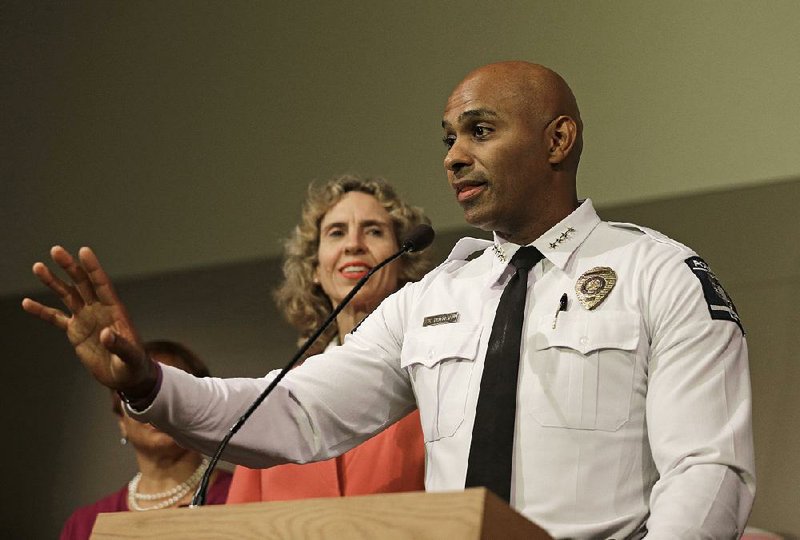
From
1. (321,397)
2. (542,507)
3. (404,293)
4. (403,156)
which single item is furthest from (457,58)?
(542,507)

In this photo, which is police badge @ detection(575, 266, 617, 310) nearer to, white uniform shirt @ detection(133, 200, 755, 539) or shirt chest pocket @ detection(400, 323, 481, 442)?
white uniform shirt @ detection(133, 200, 755, 539)

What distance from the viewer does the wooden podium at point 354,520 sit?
143 centimetres

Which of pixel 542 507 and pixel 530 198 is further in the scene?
pixel 530 198

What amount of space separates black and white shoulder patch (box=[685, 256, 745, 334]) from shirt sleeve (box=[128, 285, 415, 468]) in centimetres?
66

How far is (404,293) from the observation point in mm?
2518

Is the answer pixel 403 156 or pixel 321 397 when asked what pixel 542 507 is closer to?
pixel 321 397

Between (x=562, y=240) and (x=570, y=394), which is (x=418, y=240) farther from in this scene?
(x=570, y=394)

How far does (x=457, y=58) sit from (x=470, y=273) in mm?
1609

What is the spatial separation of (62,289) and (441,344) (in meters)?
0.77

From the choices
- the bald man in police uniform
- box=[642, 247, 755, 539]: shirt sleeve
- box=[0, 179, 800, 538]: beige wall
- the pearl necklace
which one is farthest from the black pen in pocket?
the pearl necklace

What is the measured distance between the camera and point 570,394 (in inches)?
81.8

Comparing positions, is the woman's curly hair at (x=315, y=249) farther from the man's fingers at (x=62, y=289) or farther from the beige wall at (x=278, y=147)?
the man's fingers at (x=62, y=289)

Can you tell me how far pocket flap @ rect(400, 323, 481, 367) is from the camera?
2.26 metres

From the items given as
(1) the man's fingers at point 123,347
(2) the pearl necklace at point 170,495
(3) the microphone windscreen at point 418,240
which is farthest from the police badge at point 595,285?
(2) the pearl necklace at point 170,495
